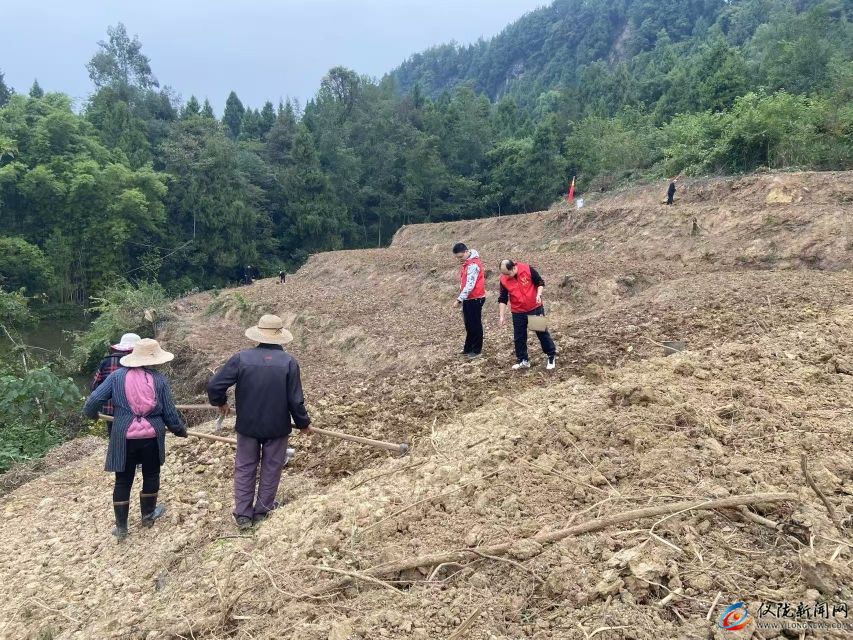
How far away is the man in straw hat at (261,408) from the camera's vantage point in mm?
3771

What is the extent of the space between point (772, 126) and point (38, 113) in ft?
114

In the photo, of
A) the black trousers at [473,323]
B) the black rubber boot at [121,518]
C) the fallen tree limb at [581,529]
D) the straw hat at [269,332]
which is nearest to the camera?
the fallen tree limb at [581,529]

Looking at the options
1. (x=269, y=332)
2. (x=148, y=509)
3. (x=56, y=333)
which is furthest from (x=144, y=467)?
(x=56, y=333)

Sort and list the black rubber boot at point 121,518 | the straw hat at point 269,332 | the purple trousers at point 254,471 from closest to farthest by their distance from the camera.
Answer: the purple trousers at point 254,471
the straw hat at point 269,332
the black rubber boot at point 121,518

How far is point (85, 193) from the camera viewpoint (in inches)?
1148

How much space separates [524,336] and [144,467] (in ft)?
12.1

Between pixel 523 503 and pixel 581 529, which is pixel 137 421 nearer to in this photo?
pixel 523 503

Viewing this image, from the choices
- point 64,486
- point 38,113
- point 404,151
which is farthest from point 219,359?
point 404,151

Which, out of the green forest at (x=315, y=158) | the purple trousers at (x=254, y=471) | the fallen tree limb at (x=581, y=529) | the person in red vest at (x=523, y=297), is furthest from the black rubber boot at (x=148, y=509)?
the green forest at (x=315, y=158)

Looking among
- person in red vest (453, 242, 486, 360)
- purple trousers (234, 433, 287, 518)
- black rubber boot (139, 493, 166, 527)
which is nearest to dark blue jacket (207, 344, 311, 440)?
purple trousers (234, 433, 287, 518)

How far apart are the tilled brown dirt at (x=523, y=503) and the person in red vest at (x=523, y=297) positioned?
322 mm

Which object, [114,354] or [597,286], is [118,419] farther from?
[597,286]

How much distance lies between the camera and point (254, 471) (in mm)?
3932

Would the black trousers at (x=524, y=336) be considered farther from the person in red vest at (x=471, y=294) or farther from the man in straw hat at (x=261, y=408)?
the man in straw hat at (x=261, y=408)
